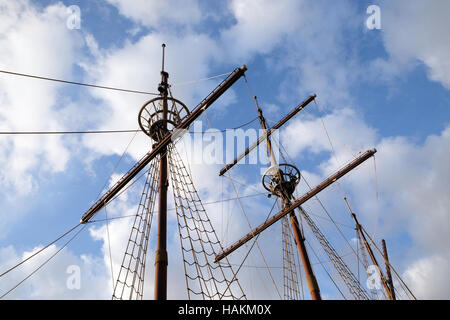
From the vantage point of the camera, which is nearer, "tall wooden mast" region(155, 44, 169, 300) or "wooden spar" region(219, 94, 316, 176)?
"tall wooden mast" region(155, 44, 169, 300)

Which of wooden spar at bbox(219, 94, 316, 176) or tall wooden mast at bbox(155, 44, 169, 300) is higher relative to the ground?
wooden spar at bbox(219, 94, 316, 176)

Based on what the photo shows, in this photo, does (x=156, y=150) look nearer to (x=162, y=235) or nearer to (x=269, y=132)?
(x=162, y=235)

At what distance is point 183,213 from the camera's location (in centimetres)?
1068

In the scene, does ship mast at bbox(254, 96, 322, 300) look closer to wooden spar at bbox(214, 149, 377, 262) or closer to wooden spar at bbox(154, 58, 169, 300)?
wooden spar at bbox(214, 149, 377, 262)

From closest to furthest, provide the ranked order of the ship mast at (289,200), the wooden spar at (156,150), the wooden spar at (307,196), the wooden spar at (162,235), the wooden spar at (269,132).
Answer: the wooden spar at (162,235) < the wooden spar at (156,150) < the ship mast at (289,200) < the wooden spar at (307,196) < the wooden spar at (269,132)

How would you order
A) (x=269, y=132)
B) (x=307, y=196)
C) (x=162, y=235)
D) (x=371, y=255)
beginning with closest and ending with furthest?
(x=162, y=235) → (x=307, y=196) → (x=371, y=255) → (x=269, y=132)

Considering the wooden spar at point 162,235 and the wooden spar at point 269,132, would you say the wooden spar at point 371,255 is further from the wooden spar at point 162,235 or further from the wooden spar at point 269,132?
the wooden spar at point 162,235

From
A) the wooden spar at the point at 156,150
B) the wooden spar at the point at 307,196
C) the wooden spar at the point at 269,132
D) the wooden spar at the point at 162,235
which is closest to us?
the wooden spar at the point at 162,235

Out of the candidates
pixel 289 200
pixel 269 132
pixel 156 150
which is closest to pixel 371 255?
pixel 289 200

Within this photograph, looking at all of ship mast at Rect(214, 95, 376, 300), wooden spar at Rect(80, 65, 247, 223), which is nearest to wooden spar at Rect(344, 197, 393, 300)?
ship mast at Rect(214, 95, 376, 300)

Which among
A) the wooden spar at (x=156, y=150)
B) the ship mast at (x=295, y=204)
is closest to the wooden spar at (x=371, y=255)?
the ship mast at (x=295, y=204)
